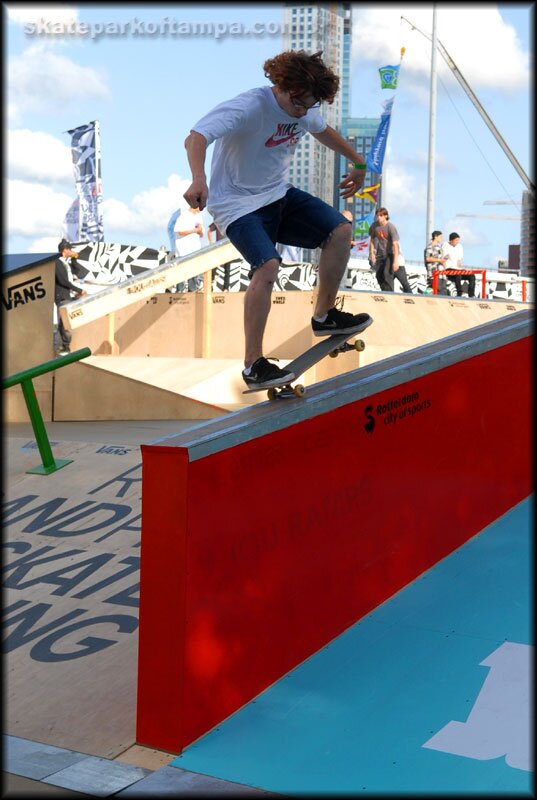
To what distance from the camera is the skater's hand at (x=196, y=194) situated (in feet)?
13.4

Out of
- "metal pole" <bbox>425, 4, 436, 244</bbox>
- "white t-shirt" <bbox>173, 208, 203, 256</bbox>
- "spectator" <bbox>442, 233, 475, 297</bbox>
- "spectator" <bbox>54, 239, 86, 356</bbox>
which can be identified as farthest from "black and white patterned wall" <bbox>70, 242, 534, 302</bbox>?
"metal pole" <bbox>425, 4, 436, 244</bbox>

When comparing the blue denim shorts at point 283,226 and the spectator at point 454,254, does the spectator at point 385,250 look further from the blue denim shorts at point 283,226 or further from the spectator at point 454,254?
the blue denim shorts at point 283,226

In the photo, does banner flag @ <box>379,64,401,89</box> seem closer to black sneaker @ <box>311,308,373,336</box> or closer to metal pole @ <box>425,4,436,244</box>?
metal pole @ <box>425,4,436,244</box>

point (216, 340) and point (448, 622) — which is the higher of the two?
point (216, 340)

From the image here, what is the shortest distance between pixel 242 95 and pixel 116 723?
2.98 metres

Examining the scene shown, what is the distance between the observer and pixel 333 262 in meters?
4.94

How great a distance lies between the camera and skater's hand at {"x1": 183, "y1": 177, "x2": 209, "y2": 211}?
407 cm

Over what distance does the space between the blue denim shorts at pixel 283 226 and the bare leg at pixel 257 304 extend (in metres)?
0.05

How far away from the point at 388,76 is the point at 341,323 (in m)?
24.4

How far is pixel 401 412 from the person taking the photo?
495 centimetres

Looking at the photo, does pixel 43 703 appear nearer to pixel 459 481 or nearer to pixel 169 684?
pixel 169 684

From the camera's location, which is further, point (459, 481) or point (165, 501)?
point (459, 481)

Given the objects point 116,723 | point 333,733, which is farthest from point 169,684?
point 333,733

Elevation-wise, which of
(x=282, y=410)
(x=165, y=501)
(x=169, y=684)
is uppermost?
(x=282, y=410)
